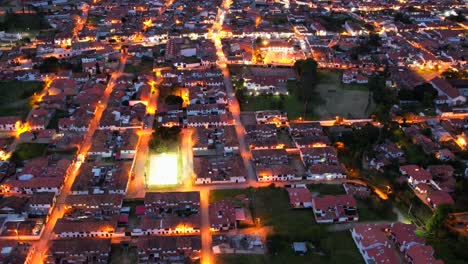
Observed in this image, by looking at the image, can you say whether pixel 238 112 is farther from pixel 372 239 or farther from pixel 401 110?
pixel 372 239

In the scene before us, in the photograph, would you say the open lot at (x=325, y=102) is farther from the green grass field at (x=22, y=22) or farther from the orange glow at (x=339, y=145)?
the green grass field at (x=22, y=22)

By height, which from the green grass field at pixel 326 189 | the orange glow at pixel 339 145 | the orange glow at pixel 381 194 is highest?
the orange glow at pixel 339 145

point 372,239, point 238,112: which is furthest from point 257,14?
point 372,239

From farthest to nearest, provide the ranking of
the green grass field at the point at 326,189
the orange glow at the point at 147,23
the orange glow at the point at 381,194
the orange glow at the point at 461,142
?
→ the orange glow at the point at 147,23
the orange glow at the point at 461,142
the green grass field at the point at 326,189
the orange glow at the point at 381,194

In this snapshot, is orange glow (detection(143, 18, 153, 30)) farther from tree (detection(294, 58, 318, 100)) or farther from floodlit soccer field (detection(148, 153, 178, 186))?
floodlit soccer field (detection(148, 153, 178, 186))

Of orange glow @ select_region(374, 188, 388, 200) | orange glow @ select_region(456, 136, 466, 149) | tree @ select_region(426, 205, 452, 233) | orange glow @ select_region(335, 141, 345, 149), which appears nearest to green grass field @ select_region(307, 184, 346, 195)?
orange glow @ select_region(374, 188, 388, 200)

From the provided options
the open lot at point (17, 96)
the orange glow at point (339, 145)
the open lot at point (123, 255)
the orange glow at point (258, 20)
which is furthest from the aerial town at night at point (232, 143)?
the orange glow at point (258, 20)

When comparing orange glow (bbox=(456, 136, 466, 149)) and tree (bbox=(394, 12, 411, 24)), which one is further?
tree (bbox=(394, 12, 411, 24))
